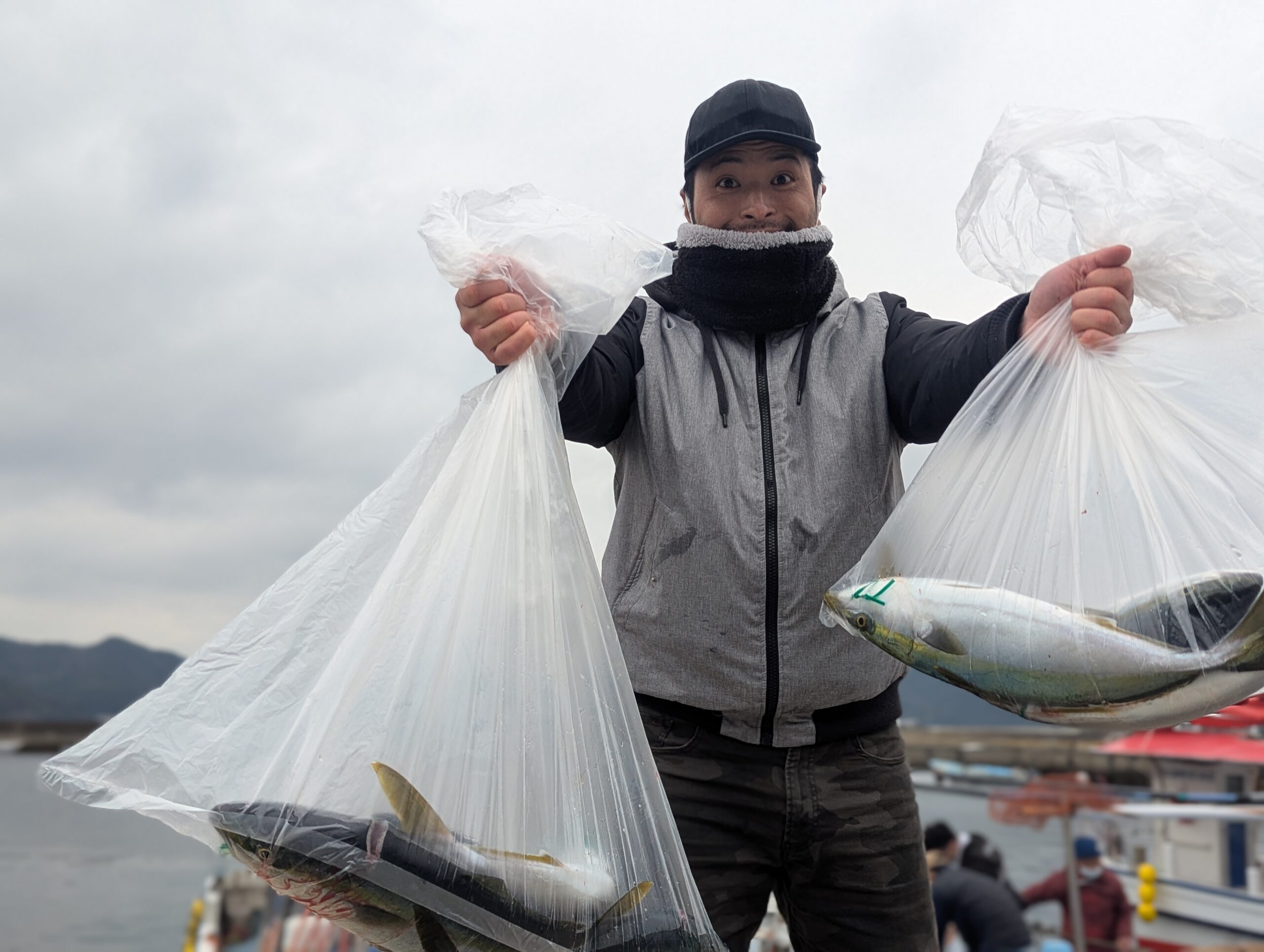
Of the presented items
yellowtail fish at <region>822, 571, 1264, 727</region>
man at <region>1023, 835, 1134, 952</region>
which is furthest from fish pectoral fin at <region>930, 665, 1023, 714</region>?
man at <region>1023, 835, 1134, 952</region>

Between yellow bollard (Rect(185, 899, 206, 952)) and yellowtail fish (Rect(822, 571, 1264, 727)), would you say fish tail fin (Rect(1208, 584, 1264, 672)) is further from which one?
yellow bollard (Rect(185, 899, 206, 952))

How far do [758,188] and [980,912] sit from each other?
13.6ft

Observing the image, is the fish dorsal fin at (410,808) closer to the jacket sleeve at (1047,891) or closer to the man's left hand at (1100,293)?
the man's left hand at (1100,293)

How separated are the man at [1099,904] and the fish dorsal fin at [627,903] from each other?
5571 millimetres

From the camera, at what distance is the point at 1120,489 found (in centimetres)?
121

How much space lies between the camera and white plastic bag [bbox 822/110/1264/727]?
3.50 feet

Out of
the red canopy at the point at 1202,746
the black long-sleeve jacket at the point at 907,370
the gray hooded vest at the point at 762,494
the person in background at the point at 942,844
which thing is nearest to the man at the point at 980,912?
the person in background at the point at 942,844

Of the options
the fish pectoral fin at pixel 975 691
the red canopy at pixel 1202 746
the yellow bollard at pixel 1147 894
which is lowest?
the yellow bollard at pixel 1147 894

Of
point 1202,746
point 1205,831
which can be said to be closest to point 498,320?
point 1202,746

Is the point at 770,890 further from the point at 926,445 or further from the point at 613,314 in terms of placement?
the point at 613,314

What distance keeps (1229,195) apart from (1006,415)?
1.35ft

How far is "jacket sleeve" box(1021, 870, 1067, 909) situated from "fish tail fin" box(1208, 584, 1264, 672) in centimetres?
584

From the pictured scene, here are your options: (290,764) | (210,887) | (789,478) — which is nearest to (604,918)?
(290,764)

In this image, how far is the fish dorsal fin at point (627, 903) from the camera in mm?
1152
